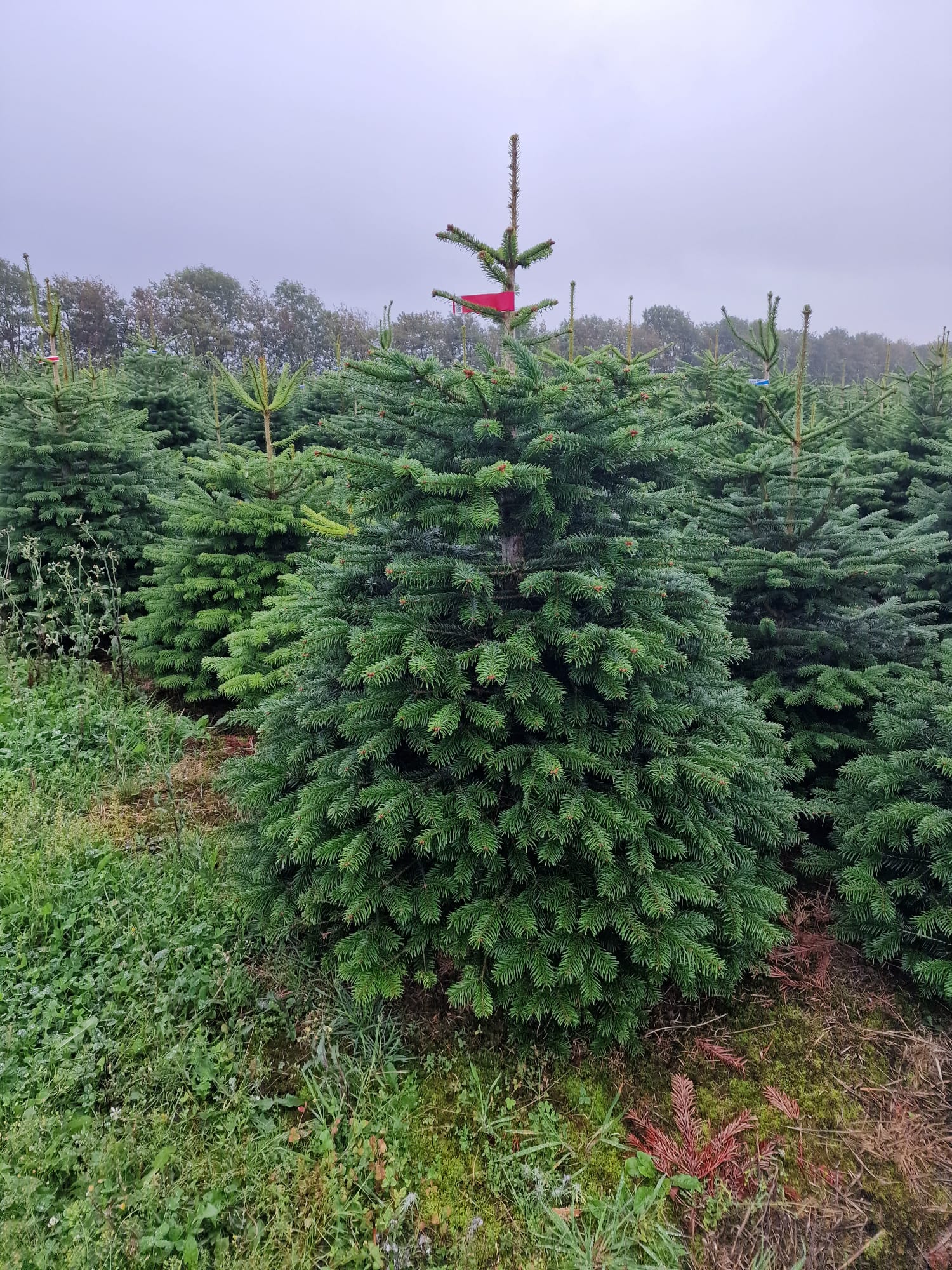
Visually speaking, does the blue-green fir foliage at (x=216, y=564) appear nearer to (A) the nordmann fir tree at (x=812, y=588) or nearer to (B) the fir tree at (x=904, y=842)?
(A) the nordmann fir tree at (x=812, y=588)

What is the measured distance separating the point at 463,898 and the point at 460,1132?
741mm

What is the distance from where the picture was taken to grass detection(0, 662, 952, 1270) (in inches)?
74.3

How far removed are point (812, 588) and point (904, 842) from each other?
166cm

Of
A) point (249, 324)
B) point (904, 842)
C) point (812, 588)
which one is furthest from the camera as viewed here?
point (249, 324)

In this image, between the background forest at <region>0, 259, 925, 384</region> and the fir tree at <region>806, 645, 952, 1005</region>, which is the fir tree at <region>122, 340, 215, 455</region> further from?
the background forest at <region>0, 259, 925, 384</region>

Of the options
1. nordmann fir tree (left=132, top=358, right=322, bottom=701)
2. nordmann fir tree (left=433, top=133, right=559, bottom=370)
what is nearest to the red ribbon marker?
nordmann fir tree (left=433, top=133, right=559, bottom=370)

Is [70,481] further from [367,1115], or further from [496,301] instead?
[367,1115]

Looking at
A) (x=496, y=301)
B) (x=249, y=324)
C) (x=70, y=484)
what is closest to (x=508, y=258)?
(x=496, y=301)

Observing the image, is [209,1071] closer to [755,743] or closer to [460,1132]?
[460,1132]

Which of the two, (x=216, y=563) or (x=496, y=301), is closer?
(x=496, y=301)

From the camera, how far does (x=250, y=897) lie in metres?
2.67

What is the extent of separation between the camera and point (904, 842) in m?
2.56

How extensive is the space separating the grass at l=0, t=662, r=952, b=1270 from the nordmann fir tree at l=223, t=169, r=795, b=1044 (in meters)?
0.25

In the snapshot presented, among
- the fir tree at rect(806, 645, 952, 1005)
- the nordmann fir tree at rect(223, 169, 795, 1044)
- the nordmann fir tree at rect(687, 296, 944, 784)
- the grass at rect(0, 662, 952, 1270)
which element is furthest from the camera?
the nordmann fir tree at rect(687, 296, 944, 784)
